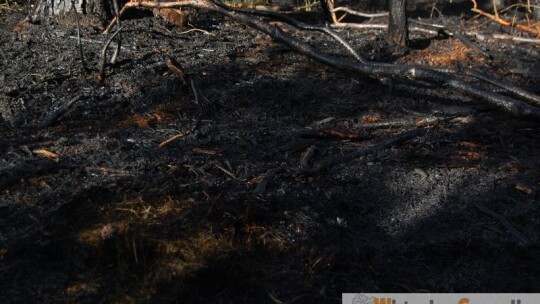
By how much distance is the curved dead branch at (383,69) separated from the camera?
14.6 ft

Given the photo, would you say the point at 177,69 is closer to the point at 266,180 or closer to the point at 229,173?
the point at 229,173

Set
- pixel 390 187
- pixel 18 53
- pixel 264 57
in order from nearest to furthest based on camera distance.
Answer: pixel 390 187 → pixel 18 53 → pixel 264 57

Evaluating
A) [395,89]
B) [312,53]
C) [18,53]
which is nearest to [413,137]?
[395,89]

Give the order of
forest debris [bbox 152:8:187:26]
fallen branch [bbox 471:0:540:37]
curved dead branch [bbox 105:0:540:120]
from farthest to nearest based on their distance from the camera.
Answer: fallen branch [bbox 471:0:540:37] → forest debris [bbox 152:8:187:26] → curved dead branch [bbox 105:0:540:120]

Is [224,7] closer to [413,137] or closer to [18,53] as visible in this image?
[18,53]

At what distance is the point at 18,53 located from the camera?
5461 mm

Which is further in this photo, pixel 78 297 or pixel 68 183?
pixel 68 183

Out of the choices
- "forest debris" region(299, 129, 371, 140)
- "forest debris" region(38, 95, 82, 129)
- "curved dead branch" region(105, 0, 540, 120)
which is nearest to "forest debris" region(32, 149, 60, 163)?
"forest debris" region(38, 95, 82, 129)

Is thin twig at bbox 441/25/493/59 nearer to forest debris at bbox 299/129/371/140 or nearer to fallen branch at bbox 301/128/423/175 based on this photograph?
fallen branch at bbox 301/128/423/175

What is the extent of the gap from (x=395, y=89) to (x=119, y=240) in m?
3.11

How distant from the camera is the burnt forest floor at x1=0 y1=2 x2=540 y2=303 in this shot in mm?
3072

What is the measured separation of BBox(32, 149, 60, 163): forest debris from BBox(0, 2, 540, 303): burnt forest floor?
0.01 metres

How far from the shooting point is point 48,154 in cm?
398

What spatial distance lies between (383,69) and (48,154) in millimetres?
2424
